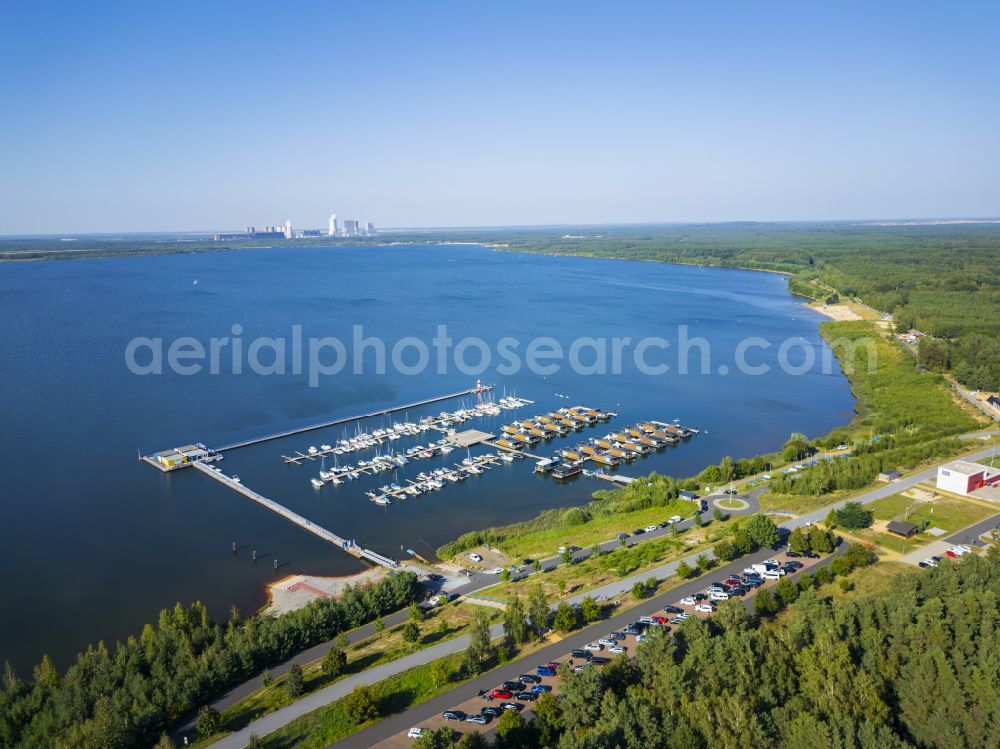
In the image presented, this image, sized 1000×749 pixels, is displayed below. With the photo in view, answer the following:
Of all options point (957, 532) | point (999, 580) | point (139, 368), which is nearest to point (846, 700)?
point (999, 580)

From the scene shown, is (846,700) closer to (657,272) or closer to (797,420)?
(797,420)

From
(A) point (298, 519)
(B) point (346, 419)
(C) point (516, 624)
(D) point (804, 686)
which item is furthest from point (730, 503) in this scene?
(B) point (346, 419)

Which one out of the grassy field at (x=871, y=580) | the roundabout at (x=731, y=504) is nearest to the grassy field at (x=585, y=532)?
the roundabout at (x=731, y=504)

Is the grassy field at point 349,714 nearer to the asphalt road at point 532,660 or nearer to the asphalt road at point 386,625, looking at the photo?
the asphalt road at point 532,660

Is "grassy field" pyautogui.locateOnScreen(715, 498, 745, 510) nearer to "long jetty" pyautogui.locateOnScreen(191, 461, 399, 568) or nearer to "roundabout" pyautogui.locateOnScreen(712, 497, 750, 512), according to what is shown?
"roundabout" pyautogui.locateOnScreen(712, 497, 750, 512)

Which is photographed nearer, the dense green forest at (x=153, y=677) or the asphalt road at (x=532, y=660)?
the asphalt road at (x=532, y=660)

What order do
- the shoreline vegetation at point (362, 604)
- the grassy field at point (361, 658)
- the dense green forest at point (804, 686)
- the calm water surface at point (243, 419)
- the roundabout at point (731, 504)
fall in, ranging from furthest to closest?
the roundabout at point (731, 504) → the calm water surface at point (243, 419) → the grassy field at point (361, 658) → the shoreline vegetation at point (362, 604) → the dense green forest at point (804, 686)
